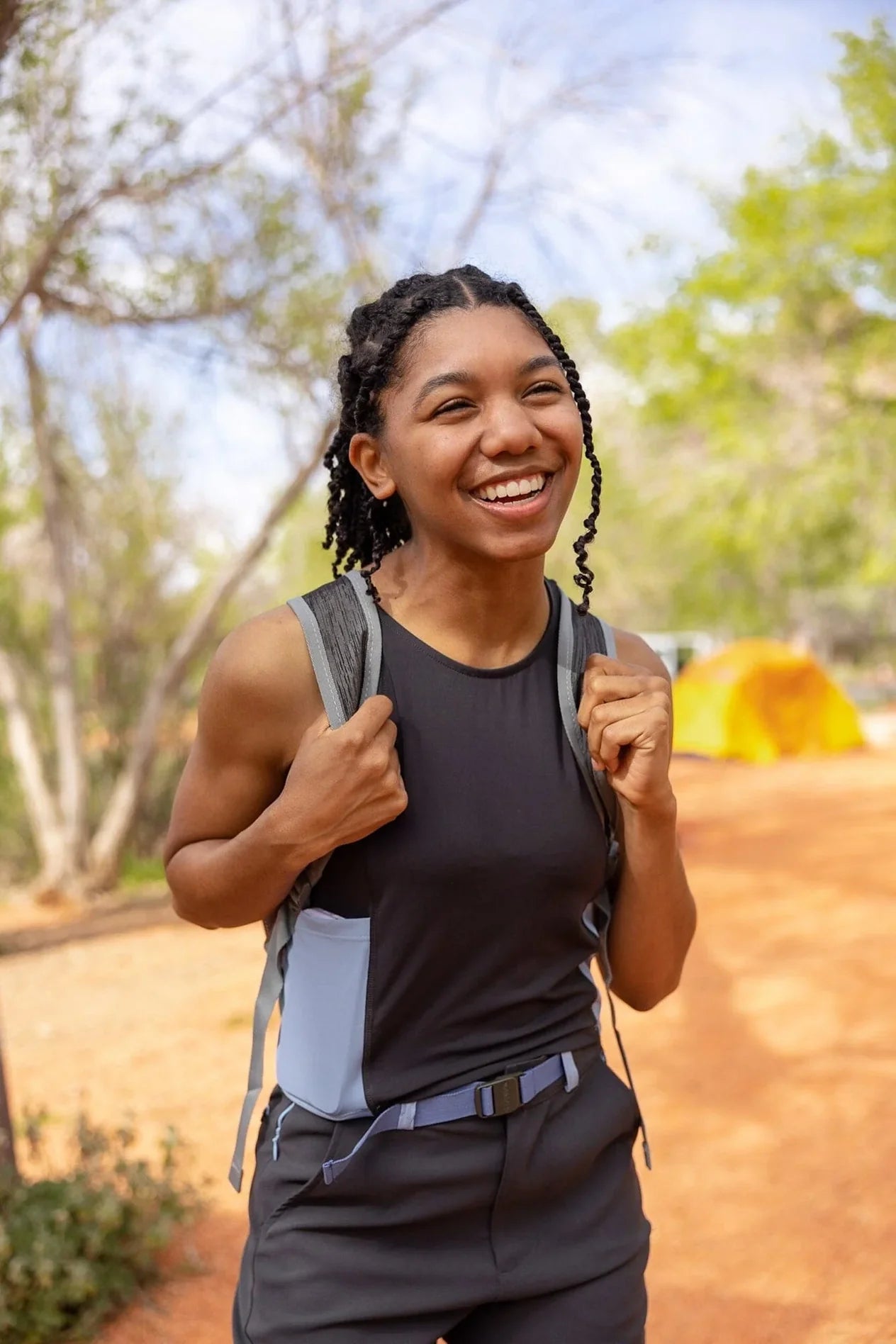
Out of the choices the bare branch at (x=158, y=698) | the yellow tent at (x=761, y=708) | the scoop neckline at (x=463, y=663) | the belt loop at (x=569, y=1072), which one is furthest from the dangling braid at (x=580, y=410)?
the yellow tent at (x=761, y=708)

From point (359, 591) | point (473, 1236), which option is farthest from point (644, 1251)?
point (359, 591)

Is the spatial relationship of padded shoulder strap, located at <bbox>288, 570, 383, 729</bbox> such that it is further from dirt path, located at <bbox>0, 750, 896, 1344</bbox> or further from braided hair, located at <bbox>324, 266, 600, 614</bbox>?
dirt path, located at <bbox>0, 750, 896, 1344</bbox>

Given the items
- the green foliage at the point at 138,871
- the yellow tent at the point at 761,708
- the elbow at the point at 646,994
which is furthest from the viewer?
the yellow tent at the point at 761,708

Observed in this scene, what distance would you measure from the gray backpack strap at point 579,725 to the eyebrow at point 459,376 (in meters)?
0.33

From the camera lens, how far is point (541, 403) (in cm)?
160

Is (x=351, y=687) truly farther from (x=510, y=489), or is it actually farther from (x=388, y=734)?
(x=510, y=489)

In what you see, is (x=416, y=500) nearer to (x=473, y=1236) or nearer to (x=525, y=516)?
(x=525, y=516)

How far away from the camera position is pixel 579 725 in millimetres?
1622

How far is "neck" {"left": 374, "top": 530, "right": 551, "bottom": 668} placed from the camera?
164 centimetres

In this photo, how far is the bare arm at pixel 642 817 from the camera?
156 centimetres

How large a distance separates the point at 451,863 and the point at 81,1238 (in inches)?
95.3

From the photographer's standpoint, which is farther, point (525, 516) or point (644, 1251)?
point (644, 1251)

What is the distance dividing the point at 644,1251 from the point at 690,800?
11494 millimetres

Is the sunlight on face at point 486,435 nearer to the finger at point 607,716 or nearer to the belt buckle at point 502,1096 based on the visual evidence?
the finger at point 607,716
